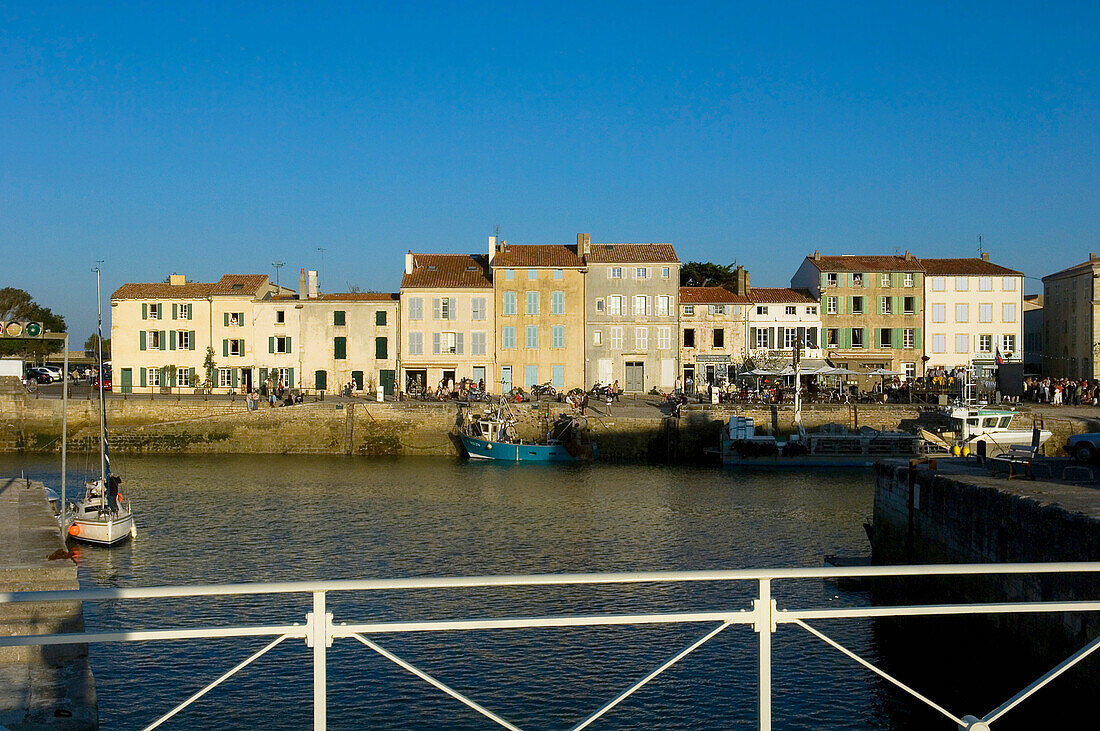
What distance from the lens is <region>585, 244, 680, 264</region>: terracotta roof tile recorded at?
62562mm

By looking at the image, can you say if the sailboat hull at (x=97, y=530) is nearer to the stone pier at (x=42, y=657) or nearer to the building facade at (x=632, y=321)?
the stone pier at (x=42, y=657)

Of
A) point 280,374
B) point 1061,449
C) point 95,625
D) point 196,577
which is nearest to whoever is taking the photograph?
point 95,625

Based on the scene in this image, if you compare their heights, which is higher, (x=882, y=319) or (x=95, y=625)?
(x=882, y=319)

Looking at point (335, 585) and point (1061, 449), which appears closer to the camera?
point (335, 585)

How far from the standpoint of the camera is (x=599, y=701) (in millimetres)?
14969

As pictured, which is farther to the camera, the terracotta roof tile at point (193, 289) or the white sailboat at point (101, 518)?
the terracotta roof tile at point (193, 289)

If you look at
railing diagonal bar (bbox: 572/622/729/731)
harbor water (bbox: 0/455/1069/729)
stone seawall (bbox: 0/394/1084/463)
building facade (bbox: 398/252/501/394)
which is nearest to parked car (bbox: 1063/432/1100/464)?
harbor water (bbox: 0/455/1069/729)

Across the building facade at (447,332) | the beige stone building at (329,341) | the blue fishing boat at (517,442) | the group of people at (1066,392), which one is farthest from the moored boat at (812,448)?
the beige stone building at (329,341)

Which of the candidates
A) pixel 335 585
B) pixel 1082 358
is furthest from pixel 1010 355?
pixel 335 585

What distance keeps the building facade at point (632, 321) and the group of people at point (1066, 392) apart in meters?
20.9

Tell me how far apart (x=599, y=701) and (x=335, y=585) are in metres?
10.7

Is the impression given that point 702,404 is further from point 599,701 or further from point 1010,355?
point 599,701

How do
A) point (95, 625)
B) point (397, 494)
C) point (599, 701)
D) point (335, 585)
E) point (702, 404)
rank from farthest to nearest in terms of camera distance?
point (702, 404) → point (397, 494) → point (95, 625) → point (599, 701) → point (335, 585)

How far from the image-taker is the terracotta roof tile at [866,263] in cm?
6525
